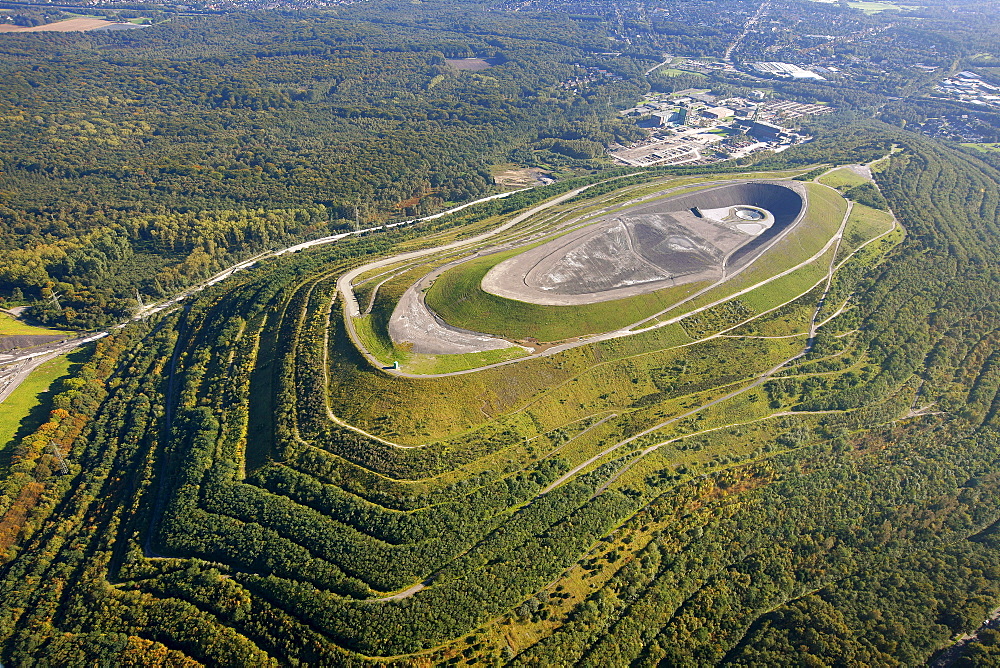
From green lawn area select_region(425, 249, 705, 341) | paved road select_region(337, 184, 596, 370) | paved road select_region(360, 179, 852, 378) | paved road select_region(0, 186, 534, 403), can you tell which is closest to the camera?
paved road select_region(360, 179, 852, 378)

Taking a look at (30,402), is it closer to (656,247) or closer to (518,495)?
(518,495)

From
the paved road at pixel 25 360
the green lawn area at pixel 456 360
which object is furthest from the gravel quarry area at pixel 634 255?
the paved road at pixel 25 360

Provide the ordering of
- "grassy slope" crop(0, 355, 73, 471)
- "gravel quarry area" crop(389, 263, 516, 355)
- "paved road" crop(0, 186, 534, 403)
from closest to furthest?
"grassy slope" crop(0, 355, 73, 471) → "gravel quarry area" crop(389, 263, 516, 355) → "paved road" crop(0, 186, 534, 403)

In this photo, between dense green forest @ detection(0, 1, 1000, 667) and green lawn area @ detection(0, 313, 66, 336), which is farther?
green lawn area @ detection(0, 313, 66, 336)

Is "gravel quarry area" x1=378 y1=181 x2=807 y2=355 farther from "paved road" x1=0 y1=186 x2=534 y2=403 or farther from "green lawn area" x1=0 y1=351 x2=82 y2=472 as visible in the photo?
"green lawn area" x1=0 y1=351 x2=82 y2=472

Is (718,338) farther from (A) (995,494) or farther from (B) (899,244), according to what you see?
(B) (899,244)

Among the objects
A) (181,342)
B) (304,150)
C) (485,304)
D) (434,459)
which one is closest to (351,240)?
(181,342)

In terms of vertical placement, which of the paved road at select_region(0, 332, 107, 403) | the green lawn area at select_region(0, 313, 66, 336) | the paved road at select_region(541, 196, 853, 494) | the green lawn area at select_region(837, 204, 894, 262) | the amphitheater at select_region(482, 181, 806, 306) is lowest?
the green lawn area at select_region(837, 204, 894, 262)

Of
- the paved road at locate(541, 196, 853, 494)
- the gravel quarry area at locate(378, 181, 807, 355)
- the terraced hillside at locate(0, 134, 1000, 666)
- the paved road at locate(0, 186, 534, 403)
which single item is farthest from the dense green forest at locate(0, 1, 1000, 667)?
the gravel quarry area at locate(378, 181, 807, 355)
